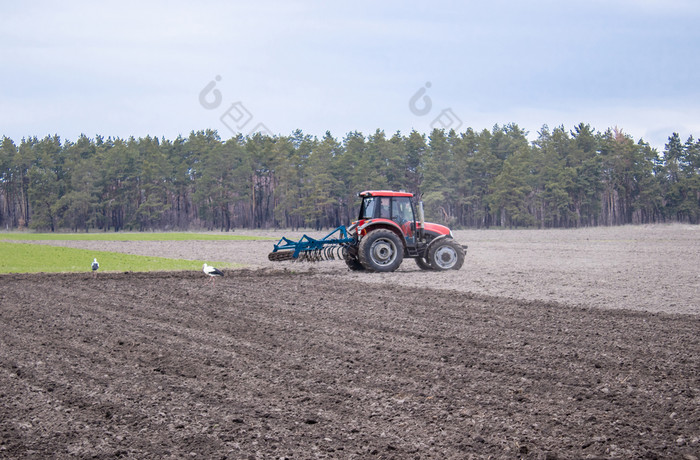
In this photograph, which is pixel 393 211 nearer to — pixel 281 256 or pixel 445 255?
pixel 445 255

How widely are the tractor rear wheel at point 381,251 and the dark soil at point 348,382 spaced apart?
645 centimetres

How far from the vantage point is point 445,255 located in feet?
62.5

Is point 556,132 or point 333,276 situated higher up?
point 556,132

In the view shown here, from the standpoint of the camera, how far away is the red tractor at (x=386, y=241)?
1828cm

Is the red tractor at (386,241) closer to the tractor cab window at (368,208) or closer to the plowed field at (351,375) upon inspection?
the tractor cab window at (368,208)

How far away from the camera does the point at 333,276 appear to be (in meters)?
17.8

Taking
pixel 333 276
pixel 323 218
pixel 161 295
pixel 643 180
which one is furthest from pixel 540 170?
pixel 161 295

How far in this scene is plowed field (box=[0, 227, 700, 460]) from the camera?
4.98m

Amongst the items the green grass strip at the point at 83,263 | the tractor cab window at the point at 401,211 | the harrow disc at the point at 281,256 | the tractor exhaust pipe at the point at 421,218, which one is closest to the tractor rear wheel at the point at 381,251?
the tractor cab window at the point at 401,211

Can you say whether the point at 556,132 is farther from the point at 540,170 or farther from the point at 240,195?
the point at 240,195

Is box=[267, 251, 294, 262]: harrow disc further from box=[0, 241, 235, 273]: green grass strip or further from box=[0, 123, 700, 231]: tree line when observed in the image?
box=[0, 123, 700, 231]: tree line

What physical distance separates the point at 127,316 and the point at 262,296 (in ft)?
10.6

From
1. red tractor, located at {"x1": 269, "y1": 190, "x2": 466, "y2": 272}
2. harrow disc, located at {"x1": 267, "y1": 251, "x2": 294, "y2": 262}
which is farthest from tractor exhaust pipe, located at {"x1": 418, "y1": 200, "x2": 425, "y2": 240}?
harrow disc, located at {"x1": 267, "y1": 251, "x2": 294, "y2": 262}

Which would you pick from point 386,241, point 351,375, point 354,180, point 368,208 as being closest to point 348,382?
point 351,375
